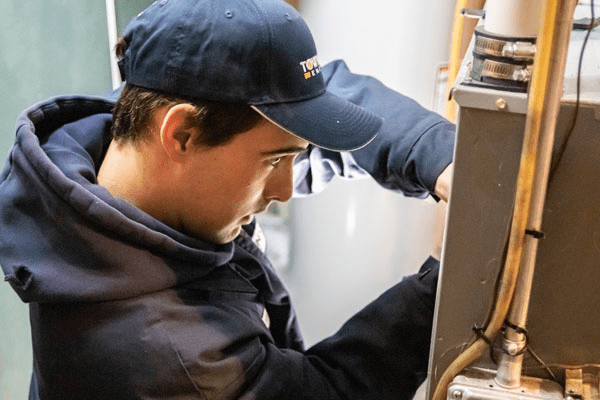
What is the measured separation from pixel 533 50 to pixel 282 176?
0.44 meters

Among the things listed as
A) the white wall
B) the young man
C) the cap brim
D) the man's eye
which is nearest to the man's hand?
the young man

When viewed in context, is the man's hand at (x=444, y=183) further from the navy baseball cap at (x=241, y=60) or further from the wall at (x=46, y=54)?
the wall at (x=46, y=54)

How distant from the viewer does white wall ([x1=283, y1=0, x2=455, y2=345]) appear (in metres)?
1.38

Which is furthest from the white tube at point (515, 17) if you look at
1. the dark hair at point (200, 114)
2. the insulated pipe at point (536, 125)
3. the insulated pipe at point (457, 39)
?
the dark hair at point (200, 114)

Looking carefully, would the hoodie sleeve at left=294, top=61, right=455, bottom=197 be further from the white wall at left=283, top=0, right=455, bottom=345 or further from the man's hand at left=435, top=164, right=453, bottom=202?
the white wall at left=283, top=0, right=455, bottom=345

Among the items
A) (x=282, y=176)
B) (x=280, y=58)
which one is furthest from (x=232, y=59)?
(x=282, y=176)

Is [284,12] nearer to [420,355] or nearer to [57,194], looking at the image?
[57,194]

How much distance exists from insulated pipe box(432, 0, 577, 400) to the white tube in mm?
54

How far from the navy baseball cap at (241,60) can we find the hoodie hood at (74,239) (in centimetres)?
16

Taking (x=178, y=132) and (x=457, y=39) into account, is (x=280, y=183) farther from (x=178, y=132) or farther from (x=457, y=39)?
(x=457, y=39)

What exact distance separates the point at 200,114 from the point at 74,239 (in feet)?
0.72

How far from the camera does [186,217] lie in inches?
39.8

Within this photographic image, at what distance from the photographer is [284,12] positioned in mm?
942

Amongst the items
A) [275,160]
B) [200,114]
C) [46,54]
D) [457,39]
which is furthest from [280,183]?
[46,54]
